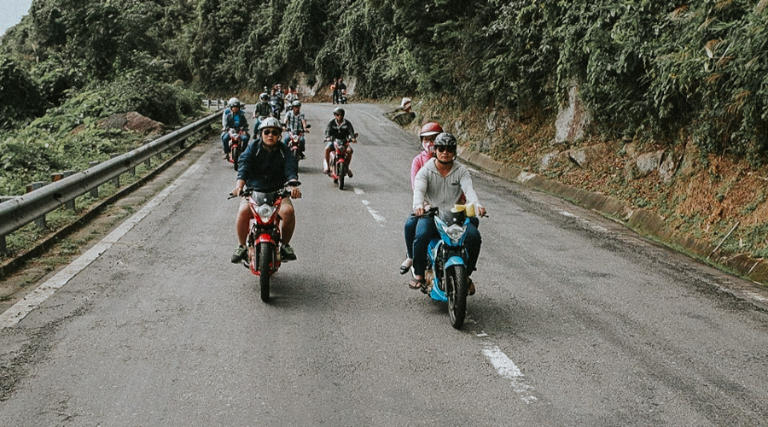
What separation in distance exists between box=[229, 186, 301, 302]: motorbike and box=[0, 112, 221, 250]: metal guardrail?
2695 mm

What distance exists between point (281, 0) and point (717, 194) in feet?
193

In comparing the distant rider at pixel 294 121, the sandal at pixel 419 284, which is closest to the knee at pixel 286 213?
the sandal at pixel 419 284

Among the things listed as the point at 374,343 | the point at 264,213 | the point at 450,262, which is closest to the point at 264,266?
the point at 264,213

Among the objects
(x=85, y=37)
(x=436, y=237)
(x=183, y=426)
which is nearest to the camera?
(x=183, y=426)

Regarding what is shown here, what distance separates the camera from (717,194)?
35.9ft

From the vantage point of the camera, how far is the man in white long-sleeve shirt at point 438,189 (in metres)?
7.01

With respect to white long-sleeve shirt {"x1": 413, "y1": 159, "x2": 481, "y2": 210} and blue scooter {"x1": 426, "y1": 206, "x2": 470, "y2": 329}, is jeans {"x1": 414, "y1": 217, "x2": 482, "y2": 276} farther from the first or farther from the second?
white long-sleeve shirt {"x1": 413, "y1": 159, "x2": 481, "y2": 210}

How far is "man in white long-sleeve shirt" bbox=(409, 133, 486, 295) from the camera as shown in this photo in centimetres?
701

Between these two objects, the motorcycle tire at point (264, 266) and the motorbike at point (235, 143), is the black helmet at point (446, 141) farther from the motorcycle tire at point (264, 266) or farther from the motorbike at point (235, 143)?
the motorbike at point (235, 143)

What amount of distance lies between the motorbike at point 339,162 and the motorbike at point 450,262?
321 inches

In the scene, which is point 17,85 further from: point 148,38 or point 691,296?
point 691,296

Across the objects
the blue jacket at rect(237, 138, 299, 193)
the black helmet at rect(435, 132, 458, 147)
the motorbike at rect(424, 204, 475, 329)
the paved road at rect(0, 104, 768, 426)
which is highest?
the black helmet at rect(435, 132, 458, 147)

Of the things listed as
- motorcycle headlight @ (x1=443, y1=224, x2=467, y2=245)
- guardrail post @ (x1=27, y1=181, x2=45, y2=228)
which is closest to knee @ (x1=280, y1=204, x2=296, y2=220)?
motorcycle headlight @ (x1=443, y1=224, x2=467, y2=245)

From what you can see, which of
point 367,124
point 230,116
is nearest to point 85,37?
point 367,124
